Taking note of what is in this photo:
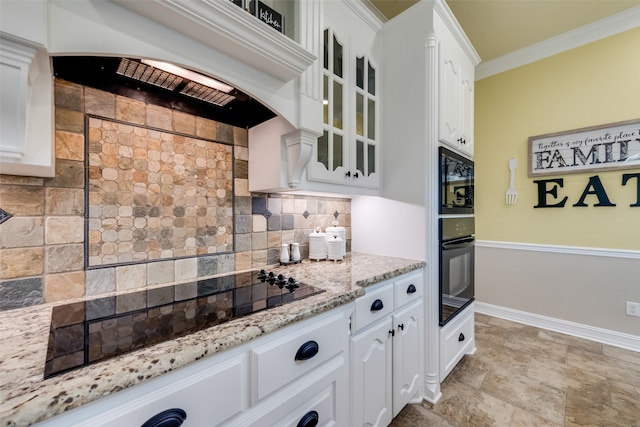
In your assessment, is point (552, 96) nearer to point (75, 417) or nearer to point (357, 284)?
point (357, 284)

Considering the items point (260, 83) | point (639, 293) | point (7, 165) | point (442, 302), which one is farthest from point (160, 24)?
point (639, 293)

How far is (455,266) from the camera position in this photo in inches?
75.0

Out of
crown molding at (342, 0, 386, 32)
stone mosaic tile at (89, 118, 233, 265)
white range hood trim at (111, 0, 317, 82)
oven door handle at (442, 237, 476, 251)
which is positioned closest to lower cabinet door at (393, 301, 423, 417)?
oven door handle at (442, 237, 476, 251)

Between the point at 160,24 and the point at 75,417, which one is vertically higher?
the point at 160,24

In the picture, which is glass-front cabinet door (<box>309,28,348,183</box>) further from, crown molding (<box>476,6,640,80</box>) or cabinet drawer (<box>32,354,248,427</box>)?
crown molding (<box>476,6,640,80</box>)

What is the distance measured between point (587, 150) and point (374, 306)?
2.72 meters

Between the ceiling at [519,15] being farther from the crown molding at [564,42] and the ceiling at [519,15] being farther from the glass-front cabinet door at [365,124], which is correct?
the glass-front cabinet door at [365,124]

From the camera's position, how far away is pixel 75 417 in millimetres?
519

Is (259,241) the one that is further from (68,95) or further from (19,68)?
(19,68)

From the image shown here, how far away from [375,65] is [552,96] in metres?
2.14

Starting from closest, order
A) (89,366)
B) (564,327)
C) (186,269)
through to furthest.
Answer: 1. (89,366)
2. (186,269)
3. (564,327)

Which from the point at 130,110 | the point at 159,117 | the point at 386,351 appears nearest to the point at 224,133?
the point at 159,117

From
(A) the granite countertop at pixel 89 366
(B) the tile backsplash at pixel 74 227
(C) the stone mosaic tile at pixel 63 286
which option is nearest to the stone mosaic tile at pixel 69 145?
(B) the tile backsplash at pixel 74 227

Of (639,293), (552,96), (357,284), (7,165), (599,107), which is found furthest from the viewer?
(552,96)
